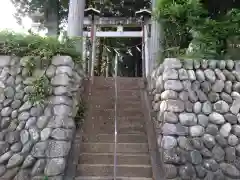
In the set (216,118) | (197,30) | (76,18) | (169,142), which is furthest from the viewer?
(76,18)

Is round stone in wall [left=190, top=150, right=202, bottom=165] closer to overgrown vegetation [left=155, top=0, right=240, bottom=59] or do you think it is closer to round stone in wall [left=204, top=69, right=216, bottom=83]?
round stone in wall [left=204, top=69, right=216, bottom=83]

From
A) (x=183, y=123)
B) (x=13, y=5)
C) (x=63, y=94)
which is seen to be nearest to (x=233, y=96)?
(x=183, y=123)

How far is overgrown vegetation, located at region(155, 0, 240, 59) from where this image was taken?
5137 millimetres

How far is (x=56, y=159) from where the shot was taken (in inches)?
172

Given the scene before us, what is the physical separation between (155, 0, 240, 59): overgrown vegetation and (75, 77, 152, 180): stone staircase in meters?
1.48

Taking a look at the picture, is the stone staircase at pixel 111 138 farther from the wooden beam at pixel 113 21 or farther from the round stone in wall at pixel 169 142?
the wooden beam at pixel 113 21

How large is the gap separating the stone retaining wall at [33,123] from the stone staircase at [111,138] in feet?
1.60

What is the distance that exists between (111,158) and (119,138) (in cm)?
54

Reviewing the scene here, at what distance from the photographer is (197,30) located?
527 cm

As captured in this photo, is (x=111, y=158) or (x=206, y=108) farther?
Answer: (x=111, y=158)

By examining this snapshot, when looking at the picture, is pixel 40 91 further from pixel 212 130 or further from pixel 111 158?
pixel 212 130

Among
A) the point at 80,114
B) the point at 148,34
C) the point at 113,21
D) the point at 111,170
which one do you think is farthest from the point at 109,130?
the point at 113,21

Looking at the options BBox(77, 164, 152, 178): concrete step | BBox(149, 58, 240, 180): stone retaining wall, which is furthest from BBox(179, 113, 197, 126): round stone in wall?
BBox(77, 164, 152, 178): concrete step

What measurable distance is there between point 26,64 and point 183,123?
2.70 metres
